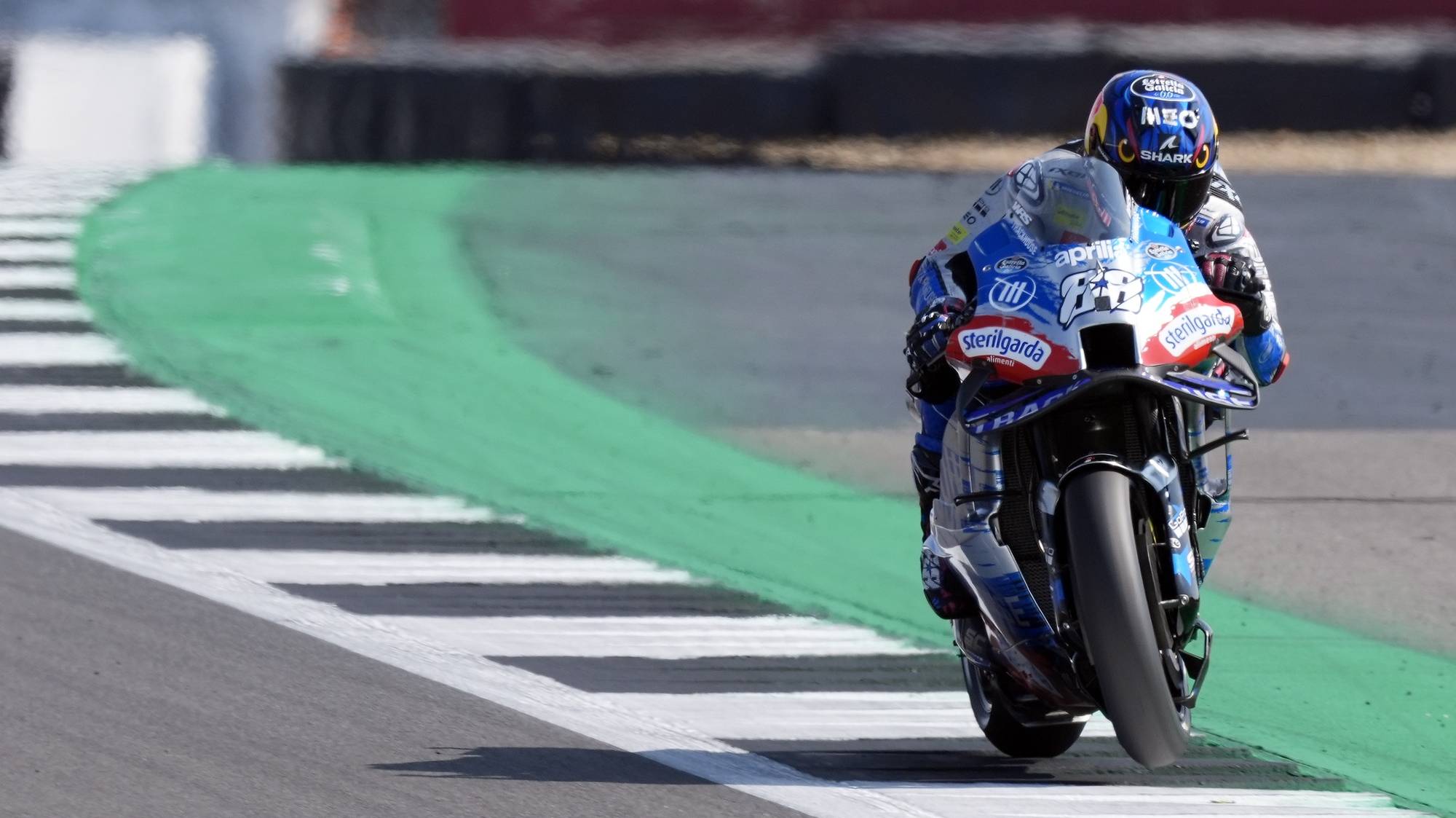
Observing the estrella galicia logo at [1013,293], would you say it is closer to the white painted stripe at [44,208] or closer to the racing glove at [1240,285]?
the racing glove at [1240,285]

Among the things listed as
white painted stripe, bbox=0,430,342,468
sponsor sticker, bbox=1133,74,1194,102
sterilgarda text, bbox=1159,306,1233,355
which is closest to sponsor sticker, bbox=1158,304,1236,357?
sterilgarda text, bbox=1159,306,1233,355

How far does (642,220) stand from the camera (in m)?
17.4

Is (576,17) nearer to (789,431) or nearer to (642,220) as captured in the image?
(642,220)

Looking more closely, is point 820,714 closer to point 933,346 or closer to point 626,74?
point 933,346

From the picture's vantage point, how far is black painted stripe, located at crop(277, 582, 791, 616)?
8.39 meters

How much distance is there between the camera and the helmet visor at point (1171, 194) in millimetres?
6199

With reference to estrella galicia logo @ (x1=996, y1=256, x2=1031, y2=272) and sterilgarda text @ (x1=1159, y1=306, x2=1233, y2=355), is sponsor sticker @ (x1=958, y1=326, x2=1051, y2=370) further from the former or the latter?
sterilgarda text @ (x1=1159, y1=306, x2=1233, y2=355)

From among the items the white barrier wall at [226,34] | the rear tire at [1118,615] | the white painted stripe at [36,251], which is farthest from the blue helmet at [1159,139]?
the white barrier wall at [226,34]

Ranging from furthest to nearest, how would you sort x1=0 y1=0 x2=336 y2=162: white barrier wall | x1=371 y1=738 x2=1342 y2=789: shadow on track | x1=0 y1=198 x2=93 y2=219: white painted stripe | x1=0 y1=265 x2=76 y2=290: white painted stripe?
x1=0 y1=0 x2=336 y2=162: white barrier wall → x1=0 y1=198 x2=93 y2=219: white painted stripe → x1=0 y1=265 x2=76 y2=290: white painted stripe → x1=371 y1=738 x2=1342 y2=789: shadow on track

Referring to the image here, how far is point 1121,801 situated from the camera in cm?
621

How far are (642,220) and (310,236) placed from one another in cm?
284

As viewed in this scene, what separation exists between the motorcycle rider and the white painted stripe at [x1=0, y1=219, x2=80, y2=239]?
10.8 m

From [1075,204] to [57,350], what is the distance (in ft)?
27.7

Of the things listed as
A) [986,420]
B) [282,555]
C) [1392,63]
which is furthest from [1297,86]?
[986,420]
